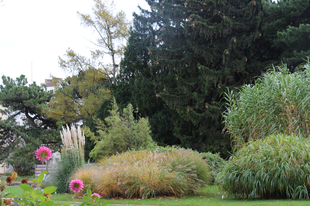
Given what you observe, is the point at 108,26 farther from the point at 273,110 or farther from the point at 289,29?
the point at 273,110

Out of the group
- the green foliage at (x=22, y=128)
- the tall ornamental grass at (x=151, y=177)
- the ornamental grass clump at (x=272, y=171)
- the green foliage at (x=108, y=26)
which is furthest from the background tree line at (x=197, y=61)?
the ornamental grass clump at (x=272, y=171)

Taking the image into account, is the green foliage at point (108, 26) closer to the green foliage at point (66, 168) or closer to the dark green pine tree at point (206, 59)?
the dark green pine tree at point (206, 59)

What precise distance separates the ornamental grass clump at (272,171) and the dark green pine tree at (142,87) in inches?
411

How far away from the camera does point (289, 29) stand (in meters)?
13.9

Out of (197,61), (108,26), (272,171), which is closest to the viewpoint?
(272,171)

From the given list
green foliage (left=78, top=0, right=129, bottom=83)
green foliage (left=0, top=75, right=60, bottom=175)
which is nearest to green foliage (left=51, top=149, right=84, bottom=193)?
green foliage (left=0, top=75, right=60, bottom=175)

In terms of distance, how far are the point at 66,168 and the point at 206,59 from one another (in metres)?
9.78

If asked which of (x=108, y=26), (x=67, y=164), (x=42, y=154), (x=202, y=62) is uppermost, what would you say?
(x=108, y=26)

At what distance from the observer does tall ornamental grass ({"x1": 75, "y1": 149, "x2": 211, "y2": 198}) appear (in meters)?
7.40

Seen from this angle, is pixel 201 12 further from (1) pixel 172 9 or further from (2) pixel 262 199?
(2) pixel 262 199

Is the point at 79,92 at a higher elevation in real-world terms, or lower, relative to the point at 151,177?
higher

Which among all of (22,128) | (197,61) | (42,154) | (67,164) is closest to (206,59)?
(197,61)

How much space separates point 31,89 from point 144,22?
1061 centimetres

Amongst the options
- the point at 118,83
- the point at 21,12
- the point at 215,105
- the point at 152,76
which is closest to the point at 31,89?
the point at 118,83
